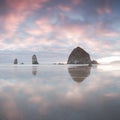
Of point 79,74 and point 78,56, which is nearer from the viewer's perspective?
point 79,74

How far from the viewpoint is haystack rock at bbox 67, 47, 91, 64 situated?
170637mm

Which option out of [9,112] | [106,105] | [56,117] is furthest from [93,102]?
[9,112]

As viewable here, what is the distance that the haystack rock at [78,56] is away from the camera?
170637 millimetres

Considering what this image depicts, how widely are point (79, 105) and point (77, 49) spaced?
6745 inches

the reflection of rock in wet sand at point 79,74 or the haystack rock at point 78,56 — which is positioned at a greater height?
the haystack rock at point 78,56

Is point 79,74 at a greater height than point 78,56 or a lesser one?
lesser

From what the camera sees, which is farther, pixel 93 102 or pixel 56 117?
pixel 93 102

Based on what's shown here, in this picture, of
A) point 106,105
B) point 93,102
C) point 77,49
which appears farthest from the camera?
point 77,49

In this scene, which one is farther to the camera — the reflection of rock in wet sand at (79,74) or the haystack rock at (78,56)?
the haystack rock at (78,56)

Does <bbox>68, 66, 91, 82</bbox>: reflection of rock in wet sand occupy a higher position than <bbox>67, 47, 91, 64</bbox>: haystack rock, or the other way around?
<bbox>67, 47, 91, 64</bbox>: haystack rock

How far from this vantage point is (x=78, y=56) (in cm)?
17388

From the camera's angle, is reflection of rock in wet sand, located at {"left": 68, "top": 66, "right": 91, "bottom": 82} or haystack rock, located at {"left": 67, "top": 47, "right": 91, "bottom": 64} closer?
reflection of rock in wet sand, located at {"left": 68, "top": 66, "right": 91, "bottom": 82}

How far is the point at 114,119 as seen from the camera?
6.32 metres

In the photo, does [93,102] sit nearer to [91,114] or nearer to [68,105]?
[68,105]
